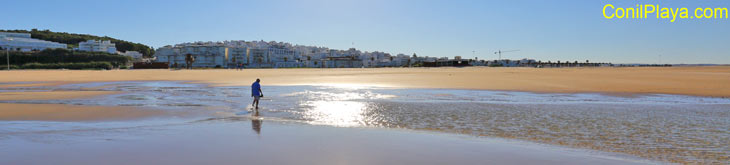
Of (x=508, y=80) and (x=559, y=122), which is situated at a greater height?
(x=508, y=80)

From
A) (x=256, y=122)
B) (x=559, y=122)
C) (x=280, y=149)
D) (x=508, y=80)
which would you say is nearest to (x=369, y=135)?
(x=280, y=149)

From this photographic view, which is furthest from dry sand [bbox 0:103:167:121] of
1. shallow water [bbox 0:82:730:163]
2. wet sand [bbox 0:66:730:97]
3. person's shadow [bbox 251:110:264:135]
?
wet sand [bbox 0:66:730:97]

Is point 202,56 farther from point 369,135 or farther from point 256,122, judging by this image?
point 369,135

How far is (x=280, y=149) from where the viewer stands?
791 cm

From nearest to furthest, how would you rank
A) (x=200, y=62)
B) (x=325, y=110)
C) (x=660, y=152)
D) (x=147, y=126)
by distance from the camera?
(x=660, y=152) < (x=147, y=126) < (x=325, y=110) < (x=200, y=62)

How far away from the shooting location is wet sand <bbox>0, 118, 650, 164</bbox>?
6965 mm

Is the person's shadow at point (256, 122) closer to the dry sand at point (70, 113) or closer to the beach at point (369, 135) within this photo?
the beach at point (369, 135)

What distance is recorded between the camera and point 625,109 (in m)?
15.6

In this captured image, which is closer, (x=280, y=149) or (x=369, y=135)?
(x=280, y=149)

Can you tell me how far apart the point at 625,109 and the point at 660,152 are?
8.79 m

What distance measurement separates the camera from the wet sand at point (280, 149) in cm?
696

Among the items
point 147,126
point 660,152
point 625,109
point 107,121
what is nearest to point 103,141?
point 147,126

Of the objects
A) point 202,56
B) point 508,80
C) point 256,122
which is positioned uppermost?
point 202,56

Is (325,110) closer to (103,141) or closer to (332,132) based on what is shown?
(332,132)
